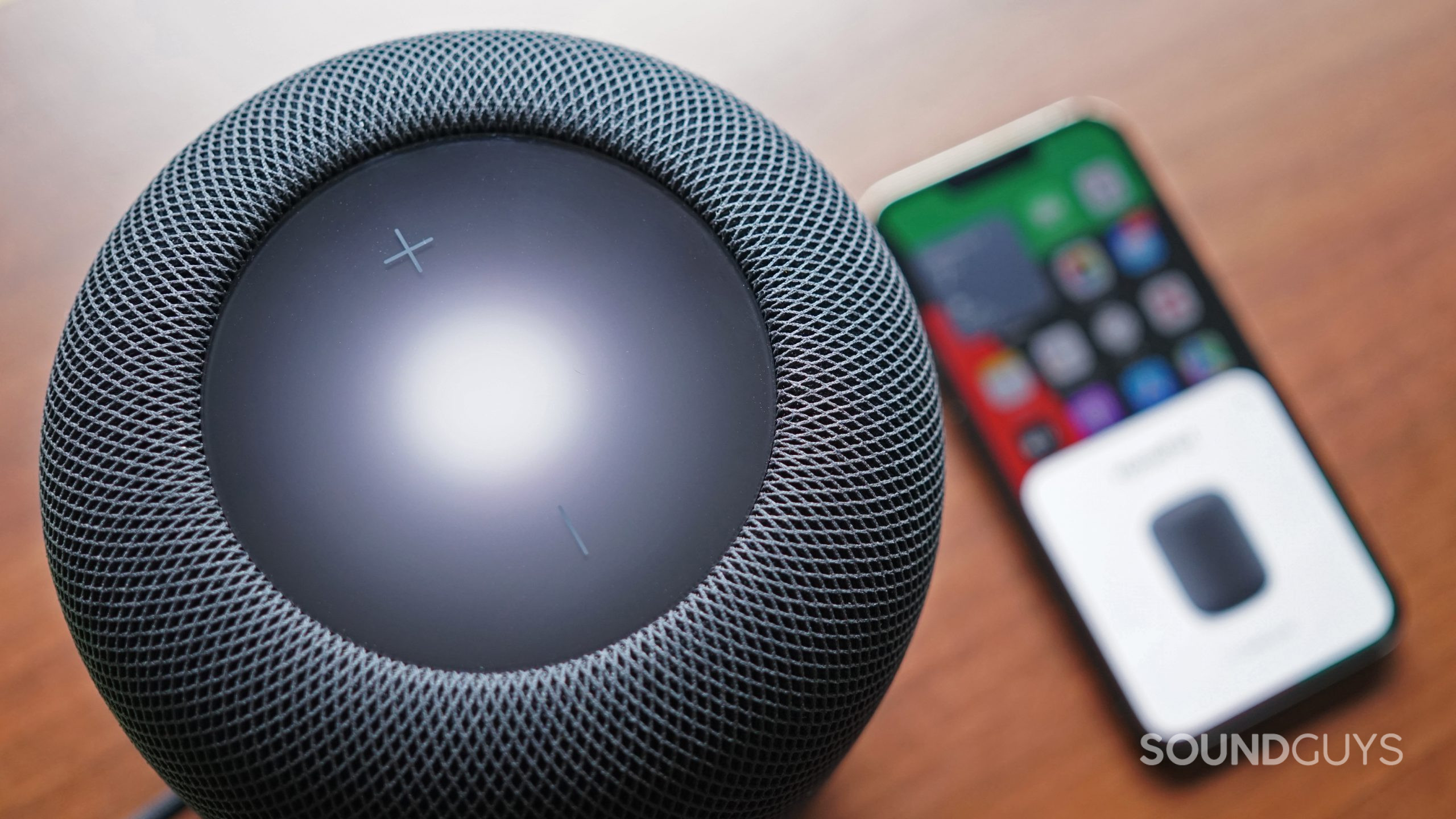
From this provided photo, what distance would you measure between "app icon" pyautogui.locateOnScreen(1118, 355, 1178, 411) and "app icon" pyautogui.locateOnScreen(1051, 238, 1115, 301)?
4 centimetres

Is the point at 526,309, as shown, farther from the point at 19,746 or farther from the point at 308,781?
the point at 19,746

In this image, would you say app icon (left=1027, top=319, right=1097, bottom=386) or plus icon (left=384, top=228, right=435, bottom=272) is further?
app icon (left=1027, top=319, right=1097, bottom=386)

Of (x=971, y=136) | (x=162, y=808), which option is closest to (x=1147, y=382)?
(x=971, y=136)

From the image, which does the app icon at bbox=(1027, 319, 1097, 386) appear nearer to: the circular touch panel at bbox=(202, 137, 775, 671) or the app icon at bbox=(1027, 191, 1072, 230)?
the app icon at bbox=(1027, 191, 1072, 230)

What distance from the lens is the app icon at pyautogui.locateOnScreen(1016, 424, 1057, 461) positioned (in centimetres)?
44

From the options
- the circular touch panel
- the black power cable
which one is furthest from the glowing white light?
the black power cable

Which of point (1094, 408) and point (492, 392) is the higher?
point (492, 392)

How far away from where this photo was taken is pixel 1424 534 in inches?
17.9

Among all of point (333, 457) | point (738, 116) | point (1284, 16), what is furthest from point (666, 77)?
point (1284, 16)

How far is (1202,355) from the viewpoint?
456mm

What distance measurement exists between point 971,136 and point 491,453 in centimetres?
31

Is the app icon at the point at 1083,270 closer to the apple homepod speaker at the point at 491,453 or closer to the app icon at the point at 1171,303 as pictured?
the app icon at the point at 1171,303

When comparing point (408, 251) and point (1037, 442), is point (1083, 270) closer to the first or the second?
point (1037, 442)

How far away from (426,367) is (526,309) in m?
0.03
